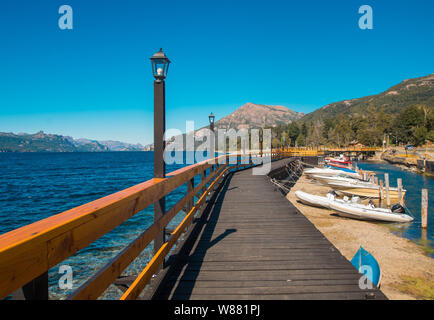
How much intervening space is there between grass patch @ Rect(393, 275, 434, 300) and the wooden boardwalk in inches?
134

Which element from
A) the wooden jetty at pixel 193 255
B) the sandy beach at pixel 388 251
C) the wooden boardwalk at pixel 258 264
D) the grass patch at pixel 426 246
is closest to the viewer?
the wooden jetty at pixel 193 255

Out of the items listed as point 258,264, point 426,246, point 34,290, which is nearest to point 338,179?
point 426,246

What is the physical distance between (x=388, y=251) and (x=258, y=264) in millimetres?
7676

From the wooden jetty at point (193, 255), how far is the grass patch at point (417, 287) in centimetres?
338

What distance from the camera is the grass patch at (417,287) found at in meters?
6.60

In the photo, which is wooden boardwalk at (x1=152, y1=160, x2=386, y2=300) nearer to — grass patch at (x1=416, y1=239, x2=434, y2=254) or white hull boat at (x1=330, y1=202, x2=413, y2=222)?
grass patch at (x1=416, y1=239, x2=434, y2=254)

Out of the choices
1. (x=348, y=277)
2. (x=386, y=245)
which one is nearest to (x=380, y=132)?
(x=386, y=245)

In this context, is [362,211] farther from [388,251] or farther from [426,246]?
[388,251]

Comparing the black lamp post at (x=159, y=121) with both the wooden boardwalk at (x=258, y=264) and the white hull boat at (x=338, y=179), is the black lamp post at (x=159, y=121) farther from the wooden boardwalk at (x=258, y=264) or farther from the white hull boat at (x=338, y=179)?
the white hull boat at (x=338, y=179)

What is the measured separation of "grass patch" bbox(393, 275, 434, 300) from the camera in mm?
6598

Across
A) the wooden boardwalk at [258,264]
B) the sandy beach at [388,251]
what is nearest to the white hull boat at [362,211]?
the sandy beach at [388,251]
